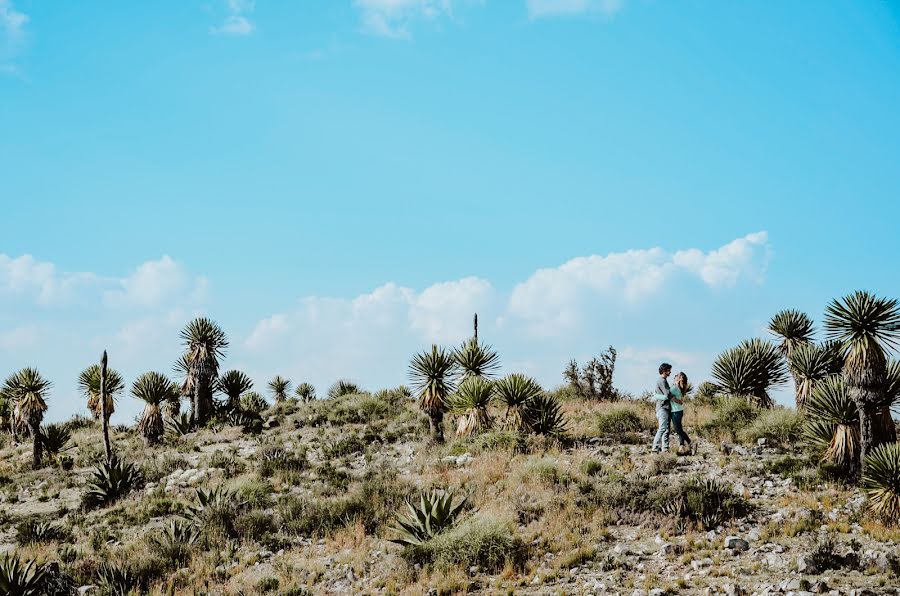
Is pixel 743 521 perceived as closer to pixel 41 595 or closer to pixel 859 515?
pixel 859 515

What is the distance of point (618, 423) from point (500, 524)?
9137 millimetres

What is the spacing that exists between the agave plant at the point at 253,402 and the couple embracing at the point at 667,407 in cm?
2216

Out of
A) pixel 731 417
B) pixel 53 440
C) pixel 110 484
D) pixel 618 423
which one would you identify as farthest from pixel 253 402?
pixel 731 417

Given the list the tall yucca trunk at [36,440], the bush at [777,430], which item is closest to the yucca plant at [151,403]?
the tall yucca trunk at [36,440]

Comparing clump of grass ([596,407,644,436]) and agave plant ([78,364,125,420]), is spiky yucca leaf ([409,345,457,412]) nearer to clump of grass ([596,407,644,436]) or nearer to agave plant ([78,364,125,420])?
clump of grass ([596,407,644,436])

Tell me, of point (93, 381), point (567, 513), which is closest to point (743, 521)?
point (567, 513)

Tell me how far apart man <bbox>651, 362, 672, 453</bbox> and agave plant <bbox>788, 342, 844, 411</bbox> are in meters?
5.34

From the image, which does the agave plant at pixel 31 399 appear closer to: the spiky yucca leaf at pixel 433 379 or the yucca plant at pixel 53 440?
the yucca plant at pixel 53 440

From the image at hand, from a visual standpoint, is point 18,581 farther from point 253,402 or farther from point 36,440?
point 253,402

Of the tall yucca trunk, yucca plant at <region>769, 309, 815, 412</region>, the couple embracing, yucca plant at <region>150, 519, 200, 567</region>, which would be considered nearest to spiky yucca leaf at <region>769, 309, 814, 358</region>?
yucca plant at <region>769, 309, 815, 412</region>

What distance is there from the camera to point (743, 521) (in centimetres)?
1295

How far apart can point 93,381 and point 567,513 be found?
28.9 meters

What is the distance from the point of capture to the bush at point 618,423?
20719 mm

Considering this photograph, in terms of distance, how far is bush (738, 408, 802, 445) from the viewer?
59.7 feet
